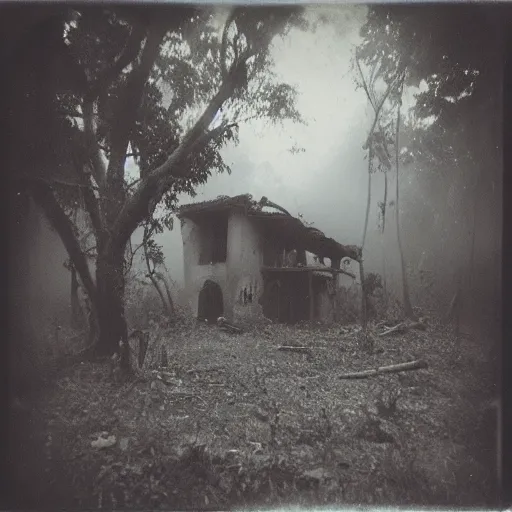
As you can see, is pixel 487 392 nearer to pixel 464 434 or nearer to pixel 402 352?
pixel 464 434

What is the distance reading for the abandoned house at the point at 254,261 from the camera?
332 cm

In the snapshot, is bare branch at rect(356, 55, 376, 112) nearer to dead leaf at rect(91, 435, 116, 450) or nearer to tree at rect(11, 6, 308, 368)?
tree at rect(11, 6, 308, 368)

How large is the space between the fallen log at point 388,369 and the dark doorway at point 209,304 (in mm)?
1338

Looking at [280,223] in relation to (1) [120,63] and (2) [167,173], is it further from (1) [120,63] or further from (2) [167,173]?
(1) [120,63]

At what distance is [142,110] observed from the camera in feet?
11.1

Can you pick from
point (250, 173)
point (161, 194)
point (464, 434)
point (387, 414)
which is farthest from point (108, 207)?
point (464, 434)

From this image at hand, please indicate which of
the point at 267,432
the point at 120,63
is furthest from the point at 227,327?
the point at 120,63

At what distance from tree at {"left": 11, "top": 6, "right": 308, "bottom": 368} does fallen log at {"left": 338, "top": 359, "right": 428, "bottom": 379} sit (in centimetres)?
218

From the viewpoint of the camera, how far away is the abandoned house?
332 cm

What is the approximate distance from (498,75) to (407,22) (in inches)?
38.4

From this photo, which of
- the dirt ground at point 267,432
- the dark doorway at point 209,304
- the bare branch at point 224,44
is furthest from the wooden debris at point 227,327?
the bare branch at point 224,44

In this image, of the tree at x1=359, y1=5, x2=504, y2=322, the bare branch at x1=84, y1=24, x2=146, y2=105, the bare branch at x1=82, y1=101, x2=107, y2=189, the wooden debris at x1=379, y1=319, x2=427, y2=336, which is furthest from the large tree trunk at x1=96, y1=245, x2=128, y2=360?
the tree at x1=359, y1=5, x2=504, y2=322

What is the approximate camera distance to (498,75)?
117 inches

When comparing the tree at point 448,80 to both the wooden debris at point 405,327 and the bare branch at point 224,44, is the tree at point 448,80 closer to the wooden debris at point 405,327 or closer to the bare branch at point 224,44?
the wooden debris at point 405,327
